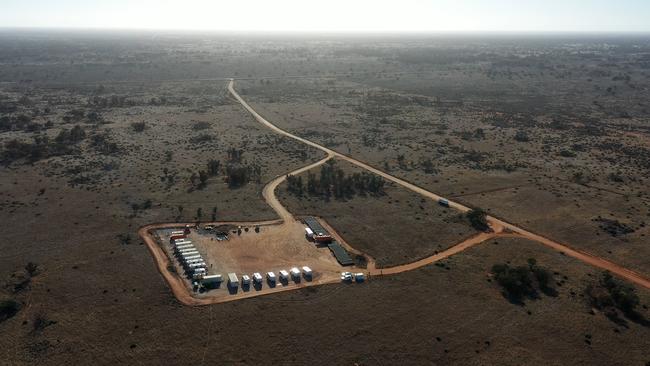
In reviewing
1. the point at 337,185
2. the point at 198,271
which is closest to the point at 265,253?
the point at 198,271

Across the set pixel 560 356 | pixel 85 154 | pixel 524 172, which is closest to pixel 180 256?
pixel 560 356

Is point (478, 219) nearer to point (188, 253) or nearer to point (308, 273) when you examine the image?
point (308, 273)

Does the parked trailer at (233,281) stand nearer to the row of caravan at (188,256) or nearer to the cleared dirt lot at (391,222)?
the row of caravan at (188,256)

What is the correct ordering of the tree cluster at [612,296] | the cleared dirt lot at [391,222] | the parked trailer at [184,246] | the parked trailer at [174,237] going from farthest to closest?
the cleared dirt lot at [391,222] < the parked trailer at [174,237] < the parked trailer at [184,246] < the tree cluster at [612,296]

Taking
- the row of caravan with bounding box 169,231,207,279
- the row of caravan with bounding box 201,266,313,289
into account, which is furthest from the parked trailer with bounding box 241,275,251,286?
the row of caravan with bounding box 169,231,207,279

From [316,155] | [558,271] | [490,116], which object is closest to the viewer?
[558,271]

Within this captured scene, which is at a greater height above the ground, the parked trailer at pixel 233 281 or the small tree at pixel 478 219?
the small tree at pixel 478 219

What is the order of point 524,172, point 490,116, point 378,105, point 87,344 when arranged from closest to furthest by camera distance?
point 87,344 → point 524,172 → point 490,116 → point 378,105

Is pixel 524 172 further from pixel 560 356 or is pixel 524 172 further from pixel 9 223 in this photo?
pixel 9 223

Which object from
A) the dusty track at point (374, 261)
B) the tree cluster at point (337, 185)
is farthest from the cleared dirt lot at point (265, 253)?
the tree cluster at point (337, 185)
